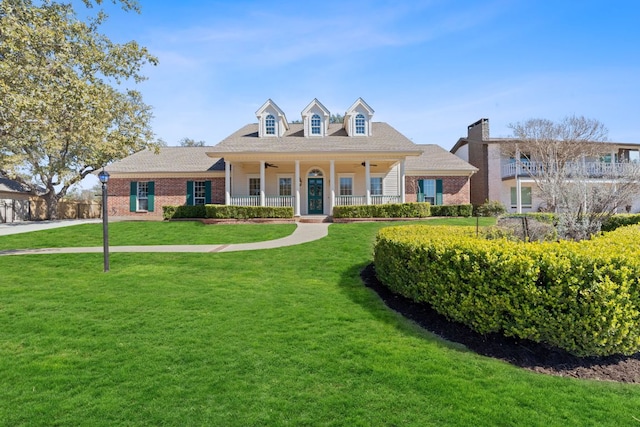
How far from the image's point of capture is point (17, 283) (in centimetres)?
717

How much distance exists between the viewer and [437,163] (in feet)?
72.1

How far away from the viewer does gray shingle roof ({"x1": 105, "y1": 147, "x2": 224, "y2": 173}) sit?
2138 cm

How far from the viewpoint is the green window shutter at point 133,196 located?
21.4 metres

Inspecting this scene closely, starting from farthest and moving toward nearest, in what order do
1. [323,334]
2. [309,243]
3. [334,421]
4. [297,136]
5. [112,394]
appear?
1. [297,136]
2. [309,243]
3. [323,334]
4. [112,394]
5. [334,421]

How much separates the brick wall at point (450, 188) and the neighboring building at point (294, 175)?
6 centimetres

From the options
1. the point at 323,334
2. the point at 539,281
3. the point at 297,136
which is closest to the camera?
the point at 539,281

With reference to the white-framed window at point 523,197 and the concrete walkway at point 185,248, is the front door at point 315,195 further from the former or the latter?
the white-framed window at point 523,197

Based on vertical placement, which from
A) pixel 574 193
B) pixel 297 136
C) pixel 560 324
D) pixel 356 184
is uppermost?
pixel 297 136

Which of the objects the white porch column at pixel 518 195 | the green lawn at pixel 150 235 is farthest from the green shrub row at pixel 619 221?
the white porch column at pixel 518 195

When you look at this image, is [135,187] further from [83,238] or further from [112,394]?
[112,394]

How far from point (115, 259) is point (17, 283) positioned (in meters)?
2.48

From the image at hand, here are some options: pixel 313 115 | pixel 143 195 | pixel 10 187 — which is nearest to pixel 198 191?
pixel 143 195

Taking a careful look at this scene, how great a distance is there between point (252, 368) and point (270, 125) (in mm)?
18006

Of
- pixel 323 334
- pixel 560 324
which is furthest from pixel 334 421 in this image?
pixel 560 324
